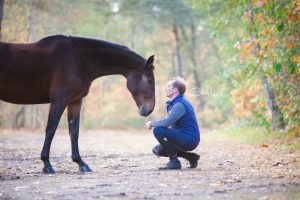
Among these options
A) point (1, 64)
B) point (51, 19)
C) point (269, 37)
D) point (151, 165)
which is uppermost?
point (51, 19)

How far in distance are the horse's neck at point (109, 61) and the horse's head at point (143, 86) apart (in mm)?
107

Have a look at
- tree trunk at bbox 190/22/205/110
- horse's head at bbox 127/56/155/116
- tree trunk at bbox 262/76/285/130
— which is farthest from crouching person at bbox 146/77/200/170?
tree trunk at bbox 190/22/205/110

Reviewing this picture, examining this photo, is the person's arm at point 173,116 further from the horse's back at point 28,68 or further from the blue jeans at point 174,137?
the horse's back at point 28,68

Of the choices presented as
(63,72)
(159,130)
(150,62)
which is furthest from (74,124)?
(150,62)

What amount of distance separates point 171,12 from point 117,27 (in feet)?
26.1

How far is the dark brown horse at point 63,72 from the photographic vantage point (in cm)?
742

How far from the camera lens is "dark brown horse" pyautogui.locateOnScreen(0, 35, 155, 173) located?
24.3 ft

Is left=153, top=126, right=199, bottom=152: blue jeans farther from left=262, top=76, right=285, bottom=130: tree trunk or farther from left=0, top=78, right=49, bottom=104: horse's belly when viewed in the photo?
left=262, top=76, right=285, bottom=130: tree trunk

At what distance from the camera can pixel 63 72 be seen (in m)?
7.49

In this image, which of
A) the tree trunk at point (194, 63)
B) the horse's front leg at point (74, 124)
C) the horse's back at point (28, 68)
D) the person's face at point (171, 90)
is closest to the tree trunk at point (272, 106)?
the person's face at point (171, 90)

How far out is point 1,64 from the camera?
7.36 meters

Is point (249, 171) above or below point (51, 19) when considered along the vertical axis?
below

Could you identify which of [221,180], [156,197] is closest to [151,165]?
[221,180]

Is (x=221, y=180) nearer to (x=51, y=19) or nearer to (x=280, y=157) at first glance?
(x=280, y=157)
